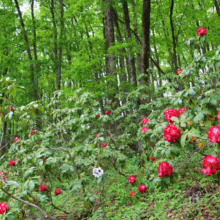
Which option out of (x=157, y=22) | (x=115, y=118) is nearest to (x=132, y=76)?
Result: (x=115, y=118)

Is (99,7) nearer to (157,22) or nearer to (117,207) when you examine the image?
(157,22)

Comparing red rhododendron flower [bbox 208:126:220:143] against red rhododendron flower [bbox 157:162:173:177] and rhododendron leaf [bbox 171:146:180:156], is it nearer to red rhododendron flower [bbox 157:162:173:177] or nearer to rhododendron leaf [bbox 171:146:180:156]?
rhododendron leaf [bbox 171:146:180:156]

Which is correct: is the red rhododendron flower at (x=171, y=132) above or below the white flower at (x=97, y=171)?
above

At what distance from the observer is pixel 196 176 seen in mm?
4051

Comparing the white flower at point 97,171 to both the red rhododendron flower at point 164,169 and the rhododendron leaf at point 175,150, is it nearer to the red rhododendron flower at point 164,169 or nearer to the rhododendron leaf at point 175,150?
the red rhododendron flower at point 164,169

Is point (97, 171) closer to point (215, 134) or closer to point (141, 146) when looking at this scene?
point (141, 146)

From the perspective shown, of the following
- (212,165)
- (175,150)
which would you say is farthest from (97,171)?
(212,165)

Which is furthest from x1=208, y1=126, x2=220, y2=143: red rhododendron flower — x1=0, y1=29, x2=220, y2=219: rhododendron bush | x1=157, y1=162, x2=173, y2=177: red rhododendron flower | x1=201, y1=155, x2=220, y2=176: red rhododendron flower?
x1=157, y1=162, x2=173, y2=177: red rhododendron flower

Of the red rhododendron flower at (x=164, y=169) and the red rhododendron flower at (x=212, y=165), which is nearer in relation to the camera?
the red rhododendron flower at (x=212, y=165)

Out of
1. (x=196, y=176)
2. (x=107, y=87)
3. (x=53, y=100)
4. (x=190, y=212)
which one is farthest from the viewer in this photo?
(x=107, y=87)

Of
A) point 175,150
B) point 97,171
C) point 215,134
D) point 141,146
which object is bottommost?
point 97,171

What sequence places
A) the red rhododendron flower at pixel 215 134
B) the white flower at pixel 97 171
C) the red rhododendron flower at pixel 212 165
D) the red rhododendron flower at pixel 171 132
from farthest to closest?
the white flower at pixel 97 171 < the red rhododendron flower at pixel 171 132 < the red rhododendron flower at pixel 212 165 < the red rhododendron flower at pixel 215 134

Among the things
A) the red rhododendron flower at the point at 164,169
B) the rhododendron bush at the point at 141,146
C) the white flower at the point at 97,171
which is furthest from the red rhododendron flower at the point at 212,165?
the white flower at the point at 97,171

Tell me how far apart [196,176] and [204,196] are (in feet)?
2.93
